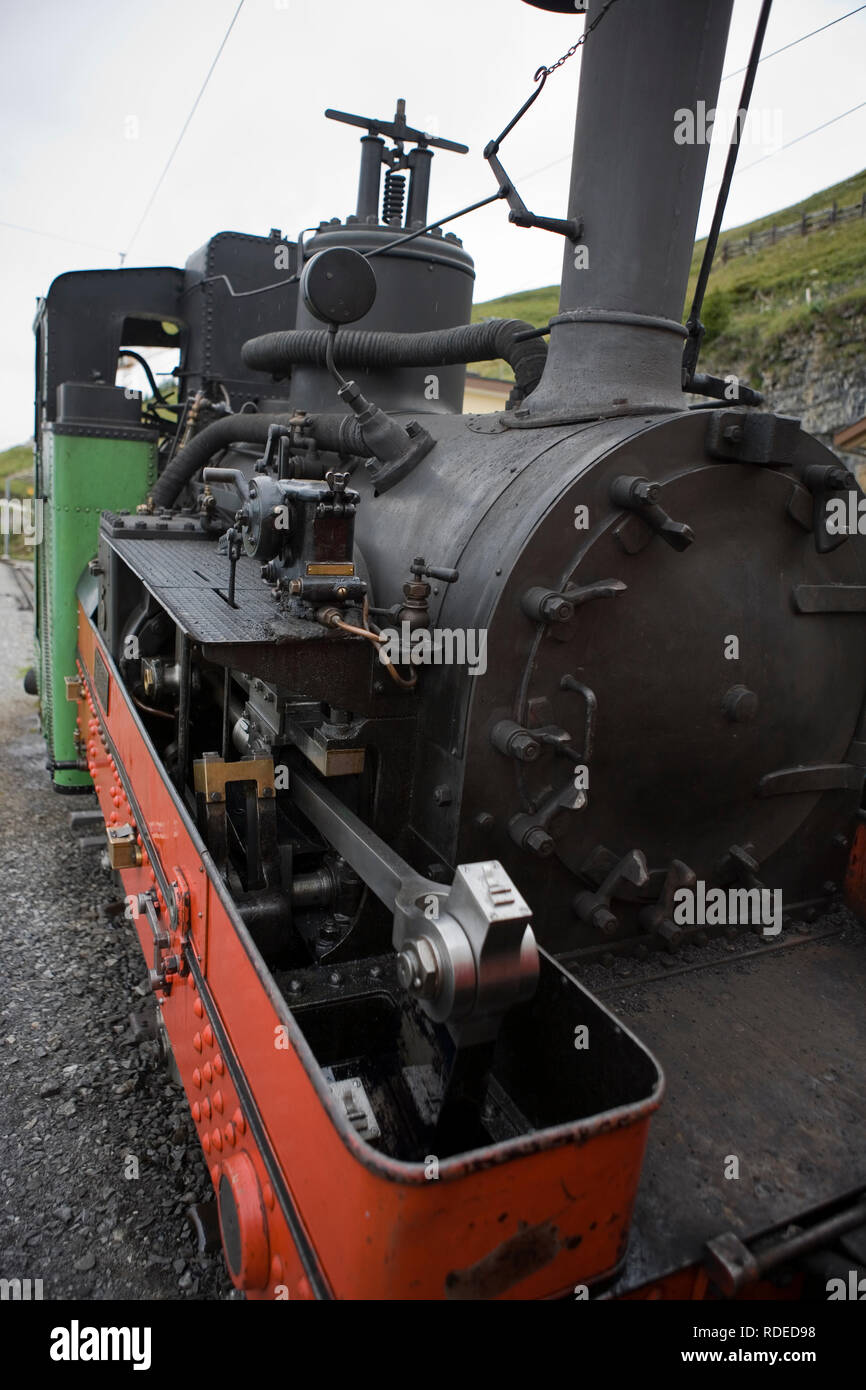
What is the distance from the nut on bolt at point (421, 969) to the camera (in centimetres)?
164

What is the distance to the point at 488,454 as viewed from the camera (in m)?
2.69

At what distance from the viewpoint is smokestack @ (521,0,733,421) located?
2469 mm

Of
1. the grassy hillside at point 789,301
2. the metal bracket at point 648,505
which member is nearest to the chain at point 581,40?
the metal bracket at point 648,505

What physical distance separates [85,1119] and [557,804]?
2026 mm

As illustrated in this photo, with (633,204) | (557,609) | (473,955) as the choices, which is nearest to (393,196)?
(633,204)

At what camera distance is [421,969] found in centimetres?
165

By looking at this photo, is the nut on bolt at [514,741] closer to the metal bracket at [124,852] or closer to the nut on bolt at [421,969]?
the nut on bolt at [421,969]

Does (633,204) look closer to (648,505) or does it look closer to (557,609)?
(648,505)

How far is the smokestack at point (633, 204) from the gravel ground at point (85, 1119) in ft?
8.50

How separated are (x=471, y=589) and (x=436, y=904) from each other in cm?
81

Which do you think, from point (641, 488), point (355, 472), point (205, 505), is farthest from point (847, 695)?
point (205, 505)

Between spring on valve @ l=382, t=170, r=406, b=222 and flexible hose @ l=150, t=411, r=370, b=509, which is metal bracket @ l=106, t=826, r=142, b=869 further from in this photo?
spring on valve @ l=382, t=170, r=406, b=222

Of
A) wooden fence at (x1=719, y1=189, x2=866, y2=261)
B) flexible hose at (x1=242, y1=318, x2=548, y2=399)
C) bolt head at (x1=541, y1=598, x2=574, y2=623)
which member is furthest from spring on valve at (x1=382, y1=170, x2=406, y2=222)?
wooden fence at (x1=719, y1=189, x2=866, y2=261)

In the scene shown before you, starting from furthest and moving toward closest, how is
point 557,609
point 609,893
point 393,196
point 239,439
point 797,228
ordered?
point 797,228 → point 239,439 → point 393,196 → point 609,893 → point 557,609
